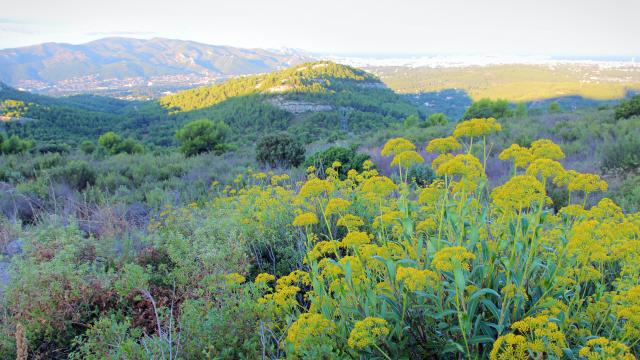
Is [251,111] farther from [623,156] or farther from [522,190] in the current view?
[522,190]

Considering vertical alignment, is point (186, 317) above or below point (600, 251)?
below

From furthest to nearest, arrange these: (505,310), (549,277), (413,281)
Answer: (549,277) < (505,310) < (413,281)

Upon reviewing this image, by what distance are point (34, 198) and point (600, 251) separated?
8.21m

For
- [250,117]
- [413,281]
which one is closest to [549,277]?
[413,281]

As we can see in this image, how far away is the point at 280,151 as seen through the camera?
10898 mm

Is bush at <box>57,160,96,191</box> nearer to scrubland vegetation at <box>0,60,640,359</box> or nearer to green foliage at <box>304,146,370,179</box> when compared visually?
scrubland vegetation at <box>0,60,640,359</box>

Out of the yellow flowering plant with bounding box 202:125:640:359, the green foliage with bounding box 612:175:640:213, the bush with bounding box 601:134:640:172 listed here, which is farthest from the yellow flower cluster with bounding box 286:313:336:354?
the bush with bounding box 601:134:640:172

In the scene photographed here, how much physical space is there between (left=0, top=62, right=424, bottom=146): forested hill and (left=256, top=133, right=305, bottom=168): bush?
89.7 feet

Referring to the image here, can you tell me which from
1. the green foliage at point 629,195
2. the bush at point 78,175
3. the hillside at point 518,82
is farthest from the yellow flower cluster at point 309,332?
the hillside at point 518,82

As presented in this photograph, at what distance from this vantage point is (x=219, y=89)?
82875 millimetres

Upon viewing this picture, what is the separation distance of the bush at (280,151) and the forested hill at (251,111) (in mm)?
27329

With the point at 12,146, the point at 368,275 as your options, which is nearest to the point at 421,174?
the point at 368,275

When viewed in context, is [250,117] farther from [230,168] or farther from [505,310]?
[505,310]

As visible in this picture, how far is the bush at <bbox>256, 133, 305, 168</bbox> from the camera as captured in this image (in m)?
10.8
